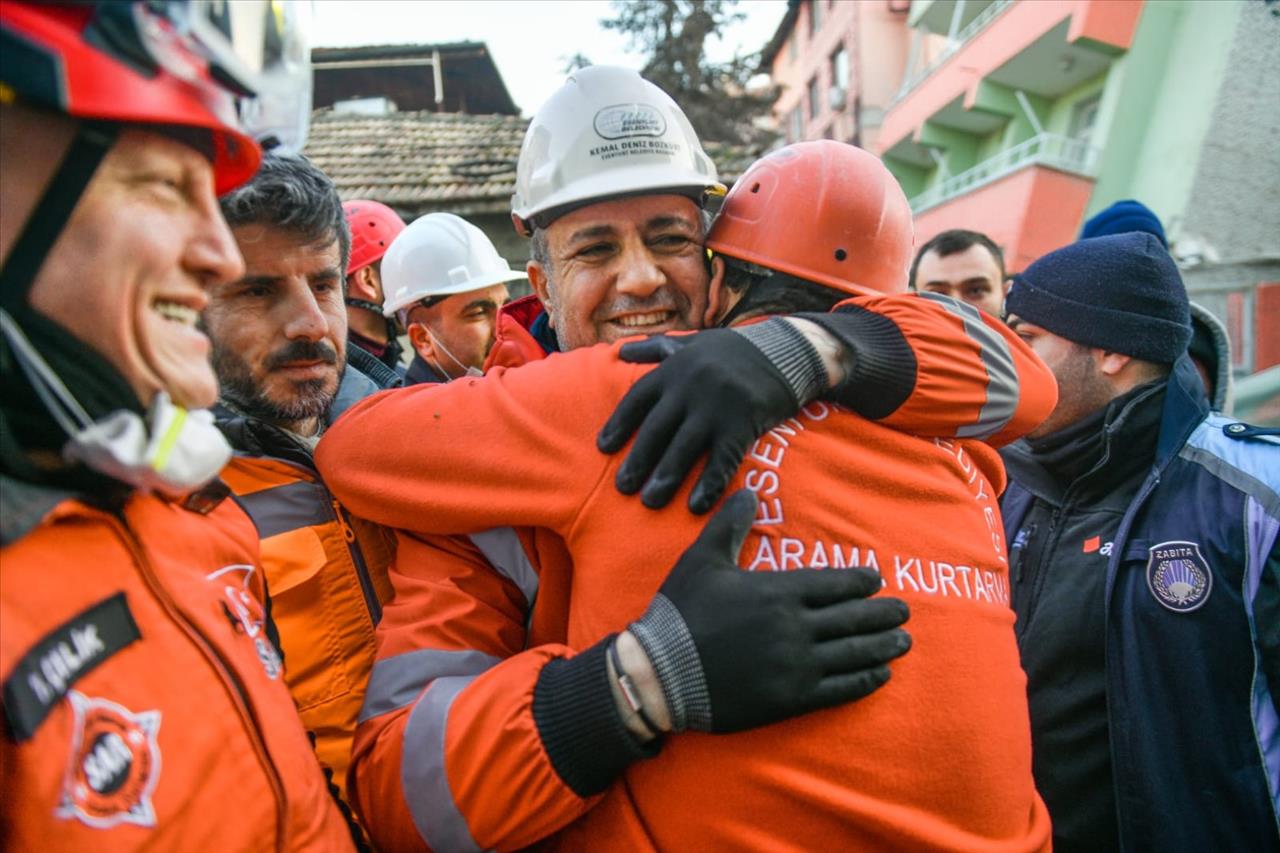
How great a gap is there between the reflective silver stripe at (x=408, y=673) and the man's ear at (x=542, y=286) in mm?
1004

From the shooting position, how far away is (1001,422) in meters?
1.71

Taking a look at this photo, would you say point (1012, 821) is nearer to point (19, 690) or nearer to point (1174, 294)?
point (19, 690)

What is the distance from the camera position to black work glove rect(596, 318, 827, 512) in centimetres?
136

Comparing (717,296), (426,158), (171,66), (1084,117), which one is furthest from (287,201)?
(1084,117)

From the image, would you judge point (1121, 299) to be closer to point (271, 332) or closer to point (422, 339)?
point (271, 332)

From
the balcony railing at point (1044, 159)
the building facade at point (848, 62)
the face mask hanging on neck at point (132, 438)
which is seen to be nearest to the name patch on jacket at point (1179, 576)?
the face mask hanging on neck at point (132, 438)

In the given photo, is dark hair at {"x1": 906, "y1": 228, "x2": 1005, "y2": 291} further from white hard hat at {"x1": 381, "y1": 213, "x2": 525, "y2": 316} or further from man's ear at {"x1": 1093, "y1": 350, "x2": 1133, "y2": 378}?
white hard hat at {"x1": 381, "y1": 213, "x2": 525, "y2": 316}

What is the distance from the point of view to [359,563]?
1.86m

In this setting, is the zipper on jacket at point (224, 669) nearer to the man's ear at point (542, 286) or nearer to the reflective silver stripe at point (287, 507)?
the reflective silver stripe at point (287, 507)

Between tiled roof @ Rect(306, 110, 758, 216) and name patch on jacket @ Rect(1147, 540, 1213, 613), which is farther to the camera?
tiled roof @ Rect(306, 110, 758, 216)

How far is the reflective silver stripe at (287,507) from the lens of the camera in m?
1.75

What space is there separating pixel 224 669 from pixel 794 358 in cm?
102

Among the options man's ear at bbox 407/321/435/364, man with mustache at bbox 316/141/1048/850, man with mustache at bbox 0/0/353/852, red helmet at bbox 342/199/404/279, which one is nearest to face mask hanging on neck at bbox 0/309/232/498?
man with mustache at bbox 0/0/353/852

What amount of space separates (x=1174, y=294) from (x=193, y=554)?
3033mm
